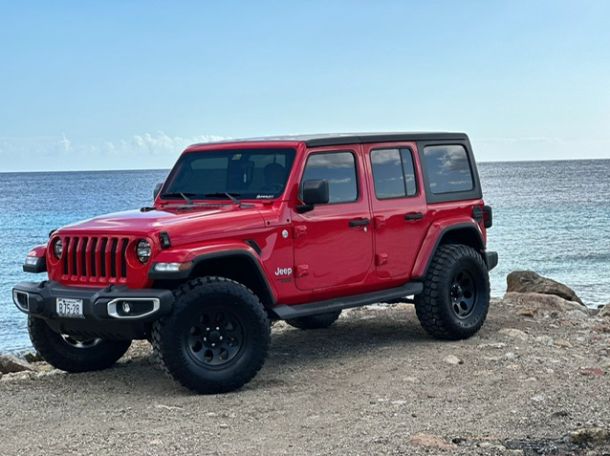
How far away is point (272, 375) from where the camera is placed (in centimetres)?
903

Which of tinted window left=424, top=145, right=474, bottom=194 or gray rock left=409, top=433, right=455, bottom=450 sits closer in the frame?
gray rock left=409, top=433, right=455, bottom=450

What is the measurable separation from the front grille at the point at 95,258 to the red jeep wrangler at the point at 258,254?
1 cm

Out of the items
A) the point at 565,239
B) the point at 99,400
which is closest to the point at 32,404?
the point at 99,400

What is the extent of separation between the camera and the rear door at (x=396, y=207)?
9672 millimetres

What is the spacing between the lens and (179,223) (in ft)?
26.9

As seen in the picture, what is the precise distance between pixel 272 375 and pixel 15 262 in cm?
2930

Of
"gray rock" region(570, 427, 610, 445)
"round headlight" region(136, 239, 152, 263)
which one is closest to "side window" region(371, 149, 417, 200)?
"round headlight" region(136, 239, 152, 263)

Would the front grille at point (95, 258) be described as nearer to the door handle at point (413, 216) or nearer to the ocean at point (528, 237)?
the door handle at point (413, 216)

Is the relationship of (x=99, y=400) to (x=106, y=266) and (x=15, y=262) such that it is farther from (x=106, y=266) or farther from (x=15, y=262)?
(x=15, y=262)

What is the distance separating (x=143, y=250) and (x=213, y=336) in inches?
34.5

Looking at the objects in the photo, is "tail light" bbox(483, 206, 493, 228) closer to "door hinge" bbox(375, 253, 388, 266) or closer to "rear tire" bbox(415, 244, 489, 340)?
"rear tire" bbox(415, 244, 489, 340)

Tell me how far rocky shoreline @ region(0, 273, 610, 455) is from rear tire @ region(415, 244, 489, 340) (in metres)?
0.19

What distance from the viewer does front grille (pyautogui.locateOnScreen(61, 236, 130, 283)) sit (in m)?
8.16

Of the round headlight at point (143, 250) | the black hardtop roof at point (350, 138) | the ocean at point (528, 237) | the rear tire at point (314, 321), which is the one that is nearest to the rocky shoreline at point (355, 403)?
the rear tire at point (314, 321)
